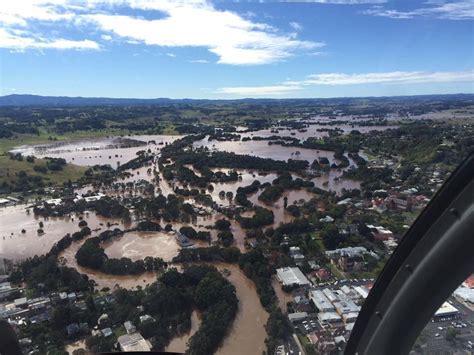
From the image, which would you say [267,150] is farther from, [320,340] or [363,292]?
[363,292]

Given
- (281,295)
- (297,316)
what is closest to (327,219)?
(281,295)

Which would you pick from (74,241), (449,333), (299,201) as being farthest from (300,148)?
(449,333)

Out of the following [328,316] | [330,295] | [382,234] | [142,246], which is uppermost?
[382,234]

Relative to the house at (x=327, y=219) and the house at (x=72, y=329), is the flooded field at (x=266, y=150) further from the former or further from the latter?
the house at (x=72, y=329)

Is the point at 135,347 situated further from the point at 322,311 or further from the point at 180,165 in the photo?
the point at 180,165

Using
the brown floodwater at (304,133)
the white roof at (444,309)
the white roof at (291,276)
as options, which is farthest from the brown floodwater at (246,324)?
the brown floodwater at (304,133)

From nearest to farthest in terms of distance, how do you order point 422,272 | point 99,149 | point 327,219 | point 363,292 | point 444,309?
point 422,272
point 444,309
point 363,292
point 327,219
point 99,149
